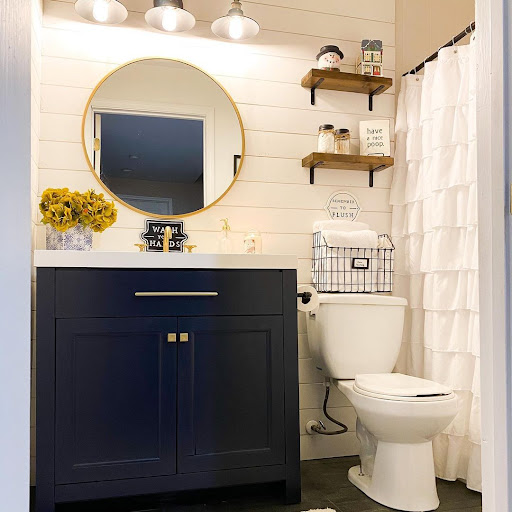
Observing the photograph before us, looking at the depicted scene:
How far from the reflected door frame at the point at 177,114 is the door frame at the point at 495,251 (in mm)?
1615

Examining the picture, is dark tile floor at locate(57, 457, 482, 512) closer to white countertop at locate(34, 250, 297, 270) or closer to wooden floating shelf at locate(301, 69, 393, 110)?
white countertop at locate(34, 250, 297, 270)

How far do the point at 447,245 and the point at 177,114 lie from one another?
53.7 inches

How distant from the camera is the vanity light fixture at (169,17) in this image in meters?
2.41

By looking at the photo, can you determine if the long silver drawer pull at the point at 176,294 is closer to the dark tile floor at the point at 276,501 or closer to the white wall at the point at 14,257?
the dark tile floor at the point at 276,501

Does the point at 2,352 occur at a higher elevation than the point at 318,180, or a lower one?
lower

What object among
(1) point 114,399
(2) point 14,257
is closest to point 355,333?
(1) point 114,399

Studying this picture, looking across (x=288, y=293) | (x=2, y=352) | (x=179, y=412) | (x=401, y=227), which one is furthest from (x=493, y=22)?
(x=401, y=227)

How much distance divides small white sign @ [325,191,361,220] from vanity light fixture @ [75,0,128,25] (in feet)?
4.25

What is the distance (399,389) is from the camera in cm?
204

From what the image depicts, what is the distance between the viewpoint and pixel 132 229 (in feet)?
8.22

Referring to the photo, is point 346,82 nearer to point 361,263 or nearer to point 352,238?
point 352,238

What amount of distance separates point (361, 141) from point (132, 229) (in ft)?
4.01

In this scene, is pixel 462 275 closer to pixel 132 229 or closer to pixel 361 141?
pixel 361 141

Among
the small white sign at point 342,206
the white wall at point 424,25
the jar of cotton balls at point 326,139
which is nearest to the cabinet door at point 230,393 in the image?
the small white sign at point 342,206
